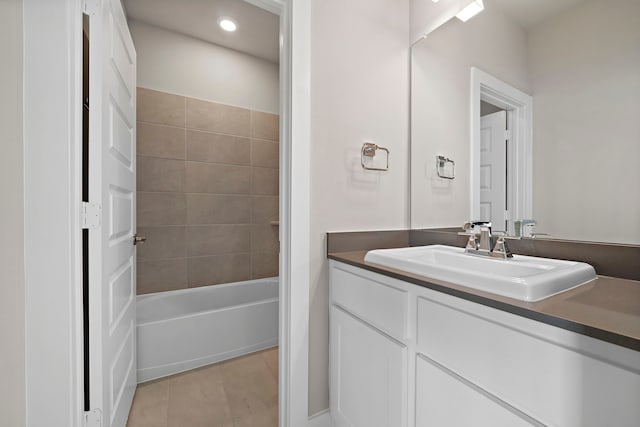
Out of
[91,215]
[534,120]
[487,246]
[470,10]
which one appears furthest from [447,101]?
[91,215]

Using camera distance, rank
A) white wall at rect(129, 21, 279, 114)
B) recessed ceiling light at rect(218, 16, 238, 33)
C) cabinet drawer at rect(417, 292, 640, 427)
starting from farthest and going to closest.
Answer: white wall at rect(129, 21, 279, 114) < recessed ceiling light at rect(218, 16, 238, 33) < cabinet drawer at rect(417, 292, 640, 427)

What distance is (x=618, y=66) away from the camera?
92cm

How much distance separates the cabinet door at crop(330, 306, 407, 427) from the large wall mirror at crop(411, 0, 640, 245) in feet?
2.45

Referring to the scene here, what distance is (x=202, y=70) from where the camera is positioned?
2.53m

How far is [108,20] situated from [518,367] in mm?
1772

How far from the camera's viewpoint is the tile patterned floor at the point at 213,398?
4.88 ft

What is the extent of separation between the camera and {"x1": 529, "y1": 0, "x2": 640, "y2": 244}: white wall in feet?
2.93

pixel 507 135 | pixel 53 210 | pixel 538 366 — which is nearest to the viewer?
pixel 538 366

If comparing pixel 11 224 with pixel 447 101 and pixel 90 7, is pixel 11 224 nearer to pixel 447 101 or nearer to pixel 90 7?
pixel 90 7

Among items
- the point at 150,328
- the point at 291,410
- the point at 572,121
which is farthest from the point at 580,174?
the point at 150,328

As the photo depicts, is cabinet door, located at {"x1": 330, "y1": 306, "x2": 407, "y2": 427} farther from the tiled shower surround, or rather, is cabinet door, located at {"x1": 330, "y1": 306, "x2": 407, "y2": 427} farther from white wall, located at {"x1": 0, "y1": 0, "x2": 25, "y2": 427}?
the tiled shower surround

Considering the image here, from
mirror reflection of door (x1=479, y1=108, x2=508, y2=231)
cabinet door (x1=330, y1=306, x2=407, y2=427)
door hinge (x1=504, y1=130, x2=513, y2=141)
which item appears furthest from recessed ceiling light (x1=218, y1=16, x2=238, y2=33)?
cabinet door (x1=330, y1=306, x2=407, y2=427)

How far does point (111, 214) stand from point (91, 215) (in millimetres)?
186

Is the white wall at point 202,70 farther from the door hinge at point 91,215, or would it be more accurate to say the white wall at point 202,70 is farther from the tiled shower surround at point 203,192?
the door hinge at point 91,215
